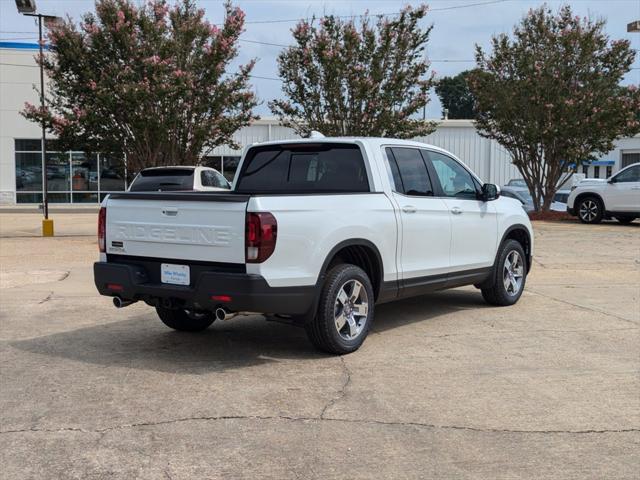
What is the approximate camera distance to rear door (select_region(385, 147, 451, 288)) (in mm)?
6793

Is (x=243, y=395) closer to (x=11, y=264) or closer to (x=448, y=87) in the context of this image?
(x=11, y=264)

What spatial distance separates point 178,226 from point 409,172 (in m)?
2.51

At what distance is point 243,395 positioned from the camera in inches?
198

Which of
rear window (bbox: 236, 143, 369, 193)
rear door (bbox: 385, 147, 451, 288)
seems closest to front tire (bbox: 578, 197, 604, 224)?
rear door (bbox: 385, 147, 451, 288)

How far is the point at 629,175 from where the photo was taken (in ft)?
65.5

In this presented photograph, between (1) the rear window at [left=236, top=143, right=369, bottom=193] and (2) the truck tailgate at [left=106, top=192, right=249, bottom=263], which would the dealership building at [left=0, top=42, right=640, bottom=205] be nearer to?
(1) the rear window at [left=236, top=143, right=369, bottom=193]

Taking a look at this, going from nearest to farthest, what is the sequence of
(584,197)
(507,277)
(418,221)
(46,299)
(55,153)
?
(418,221) < (507,277) < (46,299) < (584,197) < (55,153)

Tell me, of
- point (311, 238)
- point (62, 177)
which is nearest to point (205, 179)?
point (311, 238)

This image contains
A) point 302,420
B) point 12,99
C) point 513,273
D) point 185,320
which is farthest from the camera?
point 12,99

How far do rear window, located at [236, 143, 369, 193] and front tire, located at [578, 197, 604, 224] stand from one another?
626 inches

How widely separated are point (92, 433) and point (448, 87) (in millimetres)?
104212

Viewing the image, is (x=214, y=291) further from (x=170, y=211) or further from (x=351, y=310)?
(x=351, y=310)

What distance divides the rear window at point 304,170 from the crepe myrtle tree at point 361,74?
1382cm

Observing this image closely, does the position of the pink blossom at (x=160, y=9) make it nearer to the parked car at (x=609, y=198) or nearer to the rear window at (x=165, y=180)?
the rear window at (x=165, y=180)
